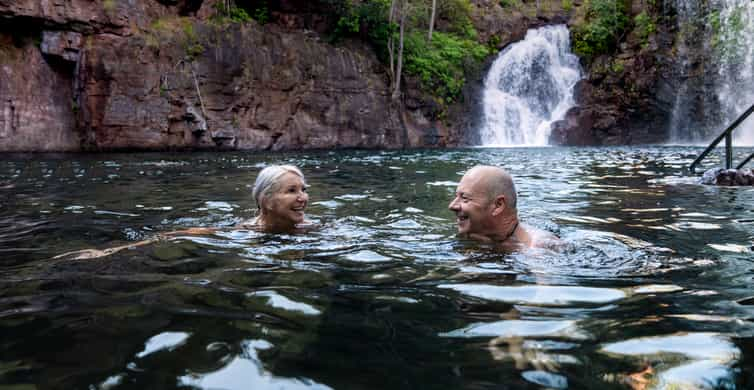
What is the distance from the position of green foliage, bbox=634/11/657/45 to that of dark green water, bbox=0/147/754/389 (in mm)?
25714

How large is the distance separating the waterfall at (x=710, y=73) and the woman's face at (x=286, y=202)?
27.7 meters

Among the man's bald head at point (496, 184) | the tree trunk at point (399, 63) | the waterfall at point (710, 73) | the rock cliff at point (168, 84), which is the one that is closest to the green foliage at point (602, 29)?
the waterfall at point (710, 73)

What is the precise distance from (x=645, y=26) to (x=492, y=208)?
29054 mm

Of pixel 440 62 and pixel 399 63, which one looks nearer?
pixel 399 63

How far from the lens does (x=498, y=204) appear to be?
4348 mm

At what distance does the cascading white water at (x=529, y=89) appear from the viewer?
28156 millimetres

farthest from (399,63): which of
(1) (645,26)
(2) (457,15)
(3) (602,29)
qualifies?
(1) (645,26)

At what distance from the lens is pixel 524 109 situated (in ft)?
93.5

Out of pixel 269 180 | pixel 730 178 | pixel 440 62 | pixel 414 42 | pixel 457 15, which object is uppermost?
pixel 457 15

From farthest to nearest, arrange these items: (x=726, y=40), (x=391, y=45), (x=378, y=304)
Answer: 1. (x=391, y=45)
2. (x=726, y=40)
3. (x=378, y=304)

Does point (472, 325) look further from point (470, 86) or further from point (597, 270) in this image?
point (470, 86)

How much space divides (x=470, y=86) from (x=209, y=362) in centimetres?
2863

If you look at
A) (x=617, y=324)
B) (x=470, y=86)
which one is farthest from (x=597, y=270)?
(x=470, y=86)

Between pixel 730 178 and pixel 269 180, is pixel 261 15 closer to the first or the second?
pixel 730 178
